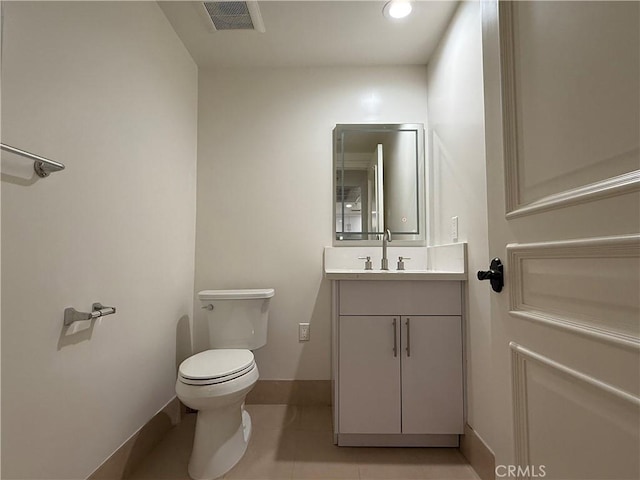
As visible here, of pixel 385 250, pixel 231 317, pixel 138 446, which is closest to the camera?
pixel 138 446

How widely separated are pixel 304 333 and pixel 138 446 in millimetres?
1036

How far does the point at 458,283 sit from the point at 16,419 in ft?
5.74

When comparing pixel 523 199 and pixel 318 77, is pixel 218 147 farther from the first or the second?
pixel 523 199

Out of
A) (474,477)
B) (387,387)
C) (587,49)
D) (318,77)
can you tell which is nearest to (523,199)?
(587,49)

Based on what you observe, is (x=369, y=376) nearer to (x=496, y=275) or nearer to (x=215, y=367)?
(x=215, y=367)

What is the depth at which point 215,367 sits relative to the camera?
4.60 feet

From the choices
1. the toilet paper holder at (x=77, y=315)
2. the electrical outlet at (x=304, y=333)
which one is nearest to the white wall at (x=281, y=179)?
the electrical outlet at (x=304, y=333)

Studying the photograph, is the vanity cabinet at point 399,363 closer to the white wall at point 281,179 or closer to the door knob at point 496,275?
the white wall at point 281,179

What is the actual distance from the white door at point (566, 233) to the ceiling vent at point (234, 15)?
134 centimetres

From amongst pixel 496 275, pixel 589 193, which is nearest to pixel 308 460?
pixel 496 275

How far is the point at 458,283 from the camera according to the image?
5.06 ft

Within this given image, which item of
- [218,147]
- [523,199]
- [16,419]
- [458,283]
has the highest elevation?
[218,147]

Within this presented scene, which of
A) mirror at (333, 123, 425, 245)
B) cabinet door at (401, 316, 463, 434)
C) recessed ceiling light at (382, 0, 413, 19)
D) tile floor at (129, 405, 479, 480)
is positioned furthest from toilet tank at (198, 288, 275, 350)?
recessed ceiling light at (382, 0, 413, 19)

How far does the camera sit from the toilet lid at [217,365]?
1.33m
